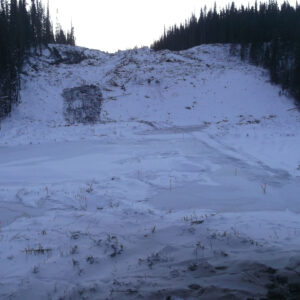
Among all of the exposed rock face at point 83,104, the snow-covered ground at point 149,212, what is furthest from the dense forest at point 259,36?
the exposed rock face at point 83,104

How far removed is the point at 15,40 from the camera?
23.8 metres

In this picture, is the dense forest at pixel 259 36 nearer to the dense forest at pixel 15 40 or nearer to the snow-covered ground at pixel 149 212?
the snow-covered ground at pixel 149 212

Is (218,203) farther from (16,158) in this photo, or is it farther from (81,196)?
(16,158)

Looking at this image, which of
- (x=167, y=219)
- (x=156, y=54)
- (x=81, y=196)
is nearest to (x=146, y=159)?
(x=81, y=196)

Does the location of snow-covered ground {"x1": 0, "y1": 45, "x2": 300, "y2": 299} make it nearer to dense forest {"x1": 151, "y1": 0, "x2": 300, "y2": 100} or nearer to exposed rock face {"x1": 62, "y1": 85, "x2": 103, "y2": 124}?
exposed rock face {"x1": 62, "y1": 85, "x2": 103, "y2": 124}

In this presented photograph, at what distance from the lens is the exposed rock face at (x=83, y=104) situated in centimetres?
1897

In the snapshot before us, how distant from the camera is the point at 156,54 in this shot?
3241 cm

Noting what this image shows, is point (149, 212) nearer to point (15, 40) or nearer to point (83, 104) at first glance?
point (83, 104)

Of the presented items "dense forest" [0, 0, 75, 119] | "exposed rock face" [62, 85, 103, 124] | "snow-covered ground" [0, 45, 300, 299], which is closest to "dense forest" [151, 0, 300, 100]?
"snow-covered ground" [0, 45, 300, 299]

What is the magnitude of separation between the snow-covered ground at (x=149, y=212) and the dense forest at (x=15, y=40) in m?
5.90

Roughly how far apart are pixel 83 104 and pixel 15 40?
10.8m

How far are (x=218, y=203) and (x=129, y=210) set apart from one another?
81.7 inches

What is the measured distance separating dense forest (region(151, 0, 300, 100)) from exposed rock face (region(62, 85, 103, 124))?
1806cm

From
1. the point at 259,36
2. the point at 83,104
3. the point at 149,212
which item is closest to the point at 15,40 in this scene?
the point at 83,104
